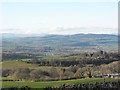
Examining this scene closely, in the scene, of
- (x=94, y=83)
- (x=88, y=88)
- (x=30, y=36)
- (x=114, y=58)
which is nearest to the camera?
(x=88, y=88)

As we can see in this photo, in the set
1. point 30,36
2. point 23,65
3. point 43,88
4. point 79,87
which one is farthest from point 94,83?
point 30,36

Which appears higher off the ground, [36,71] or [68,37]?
[68,37]

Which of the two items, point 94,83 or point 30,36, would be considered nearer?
point 94,83

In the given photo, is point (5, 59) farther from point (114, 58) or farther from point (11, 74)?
point (114, 58)

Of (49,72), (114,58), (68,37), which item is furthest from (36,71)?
(68,37)

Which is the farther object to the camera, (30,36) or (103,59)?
(30,36)

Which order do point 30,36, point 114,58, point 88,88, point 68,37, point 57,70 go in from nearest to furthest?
point 88,88 < point 57,70 < point 114,58 < point 30,36 < point 68,37

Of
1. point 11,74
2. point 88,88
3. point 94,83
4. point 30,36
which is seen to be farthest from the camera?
point 30,36

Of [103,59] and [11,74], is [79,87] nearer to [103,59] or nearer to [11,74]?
[11,74]

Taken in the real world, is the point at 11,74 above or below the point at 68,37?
below
